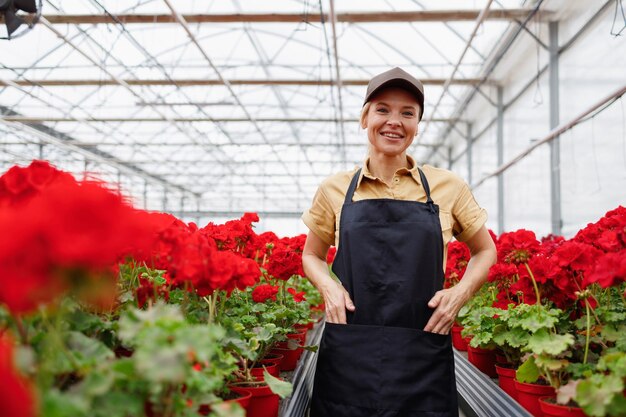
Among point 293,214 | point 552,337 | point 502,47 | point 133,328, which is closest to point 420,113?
point 552,337

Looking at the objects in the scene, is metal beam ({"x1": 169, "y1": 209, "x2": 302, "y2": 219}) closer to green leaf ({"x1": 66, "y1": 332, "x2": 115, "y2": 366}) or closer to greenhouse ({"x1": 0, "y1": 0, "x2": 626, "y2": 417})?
greenhouse ({"x1": 0, "y1": 0, "x2": 626, "y2": 417})

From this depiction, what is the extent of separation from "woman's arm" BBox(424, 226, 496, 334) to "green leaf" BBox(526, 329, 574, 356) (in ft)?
0.72

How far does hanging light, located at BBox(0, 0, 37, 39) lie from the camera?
9.37ft

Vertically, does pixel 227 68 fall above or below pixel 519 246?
above

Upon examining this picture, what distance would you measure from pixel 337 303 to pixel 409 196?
418mm

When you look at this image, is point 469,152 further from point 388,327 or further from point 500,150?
point 388,327

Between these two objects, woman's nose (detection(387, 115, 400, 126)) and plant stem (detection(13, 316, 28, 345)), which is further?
woman's nose (detection(387, 115, 400, 126))

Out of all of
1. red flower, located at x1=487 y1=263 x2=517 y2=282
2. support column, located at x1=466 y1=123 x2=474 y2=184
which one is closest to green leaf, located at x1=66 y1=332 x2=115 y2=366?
red flower, located at x1=487 y1=263 x2=517 y2=282

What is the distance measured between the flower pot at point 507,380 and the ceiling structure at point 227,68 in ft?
11.8

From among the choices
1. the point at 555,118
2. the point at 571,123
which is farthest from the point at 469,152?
the point at 571,123

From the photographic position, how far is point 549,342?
1.38 m

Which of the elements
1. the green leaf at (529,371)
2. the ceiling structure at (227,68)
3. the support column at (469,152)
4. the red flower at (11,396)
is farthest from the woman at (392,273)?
the support column at (469,152)

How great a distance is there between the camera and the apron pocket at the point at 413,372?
147 cm

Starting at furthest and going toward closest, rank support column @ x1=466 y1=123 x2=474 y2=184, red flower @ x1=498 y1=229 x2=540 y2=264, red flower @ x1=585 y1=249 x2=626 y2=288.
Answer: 1. support column @ x1=466 y1=123 x2=474 y2=184
2. red flower @ x1=498 y1=229 x2=540 y2=264
3. red flower @ x1=585 y1=249 x2=626 y2=288
